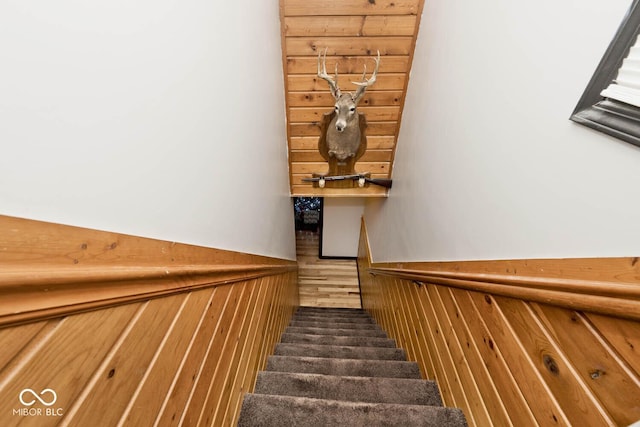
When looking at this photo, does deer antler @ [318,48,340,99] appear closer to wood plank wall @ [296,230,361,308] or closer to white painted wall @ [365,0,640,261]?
white painted wall @ [365,0,640,261]

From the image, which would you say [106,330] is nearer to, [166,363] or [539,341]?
[166,363]

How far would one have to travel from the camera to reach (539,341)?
755 millimetres

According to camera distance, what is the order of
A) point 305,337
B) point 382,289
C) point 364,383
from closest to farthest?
point 364,383 → point 305,337 → point 382,289

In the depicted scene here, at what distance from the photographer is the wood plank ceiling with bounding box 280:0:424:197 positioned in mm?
2326

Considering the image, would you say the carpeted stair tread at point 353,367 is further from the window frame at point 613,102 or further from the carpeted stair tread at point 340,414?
the window frame at point 613,102

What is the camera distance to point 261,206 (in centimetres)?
184

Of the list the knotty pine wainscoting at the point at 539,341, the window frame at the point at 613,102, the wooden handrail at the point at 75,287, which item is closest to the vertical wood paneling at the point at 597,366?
the knotty pine wainscoting at the point at 539,341

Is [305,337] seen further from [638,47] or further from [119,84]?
[638,47]

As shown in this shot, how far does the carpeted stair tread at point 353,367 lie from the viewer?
5.24ft

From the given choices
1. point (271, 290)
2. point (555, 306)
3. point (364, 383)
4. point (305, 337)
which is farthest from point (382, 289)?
point (555, 306)

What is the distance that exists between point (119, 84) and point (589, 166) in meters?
1.05

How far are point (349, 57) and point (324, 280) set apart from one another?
3775 mm

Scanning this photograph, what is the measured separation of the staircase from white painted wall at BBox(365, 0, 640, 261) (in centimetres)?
69

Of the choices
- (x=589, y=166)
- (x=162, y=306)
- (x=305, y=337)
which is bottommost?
(x=162, y=306)
